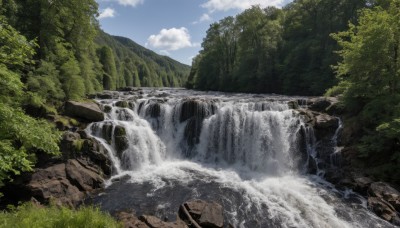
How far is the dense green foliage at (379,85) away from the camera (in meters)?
16.5

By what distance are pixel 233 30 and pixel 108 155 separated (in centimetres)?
4080

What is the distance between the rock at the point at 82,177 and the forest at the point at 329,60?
55.8ft

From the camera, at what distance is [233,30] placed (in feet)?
172

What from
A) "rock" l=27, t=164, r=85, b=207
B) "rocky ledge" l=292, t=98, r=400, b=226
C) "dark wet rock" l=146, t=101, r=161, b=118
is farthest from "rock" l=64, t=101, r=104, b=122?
"rocky ledge" l=292, t=98, r=400, b=226

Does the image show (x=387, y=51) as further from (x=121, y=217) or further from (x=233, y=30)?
(x=233, y=30)

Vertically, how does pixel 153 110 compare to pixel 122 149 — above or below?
above

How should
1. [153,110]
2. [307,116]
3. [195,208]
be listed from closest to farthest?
[195,208], [307,116], [153,110]

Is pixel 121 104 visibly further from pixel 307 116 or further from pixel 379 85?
pixel 379 85

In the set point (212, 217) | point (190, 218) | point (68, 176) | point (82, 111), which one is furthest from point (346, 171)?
point (82, 111)

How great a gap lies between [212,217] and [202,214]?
0.47 meters

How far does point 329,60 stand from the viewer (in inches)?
1373

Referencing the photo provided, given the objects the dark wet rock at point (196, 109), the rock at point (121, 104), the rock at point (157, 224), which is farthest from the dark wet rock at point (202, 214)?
the rock at point (121, 104)

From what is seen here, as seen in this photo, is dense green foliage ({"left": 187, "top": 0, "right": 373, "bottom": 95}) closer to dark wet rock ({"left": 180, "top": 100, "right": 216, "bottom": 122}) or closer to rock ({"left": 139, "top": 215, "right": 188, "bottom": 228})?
dark wet rock ({"left": 180, "top": 100, "right": 216, "bottom": 122})

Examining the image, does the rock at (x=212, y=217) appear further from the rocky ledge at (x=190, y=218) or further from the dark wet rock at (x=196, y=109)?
the dark wet rock at (x=196, y=109)
